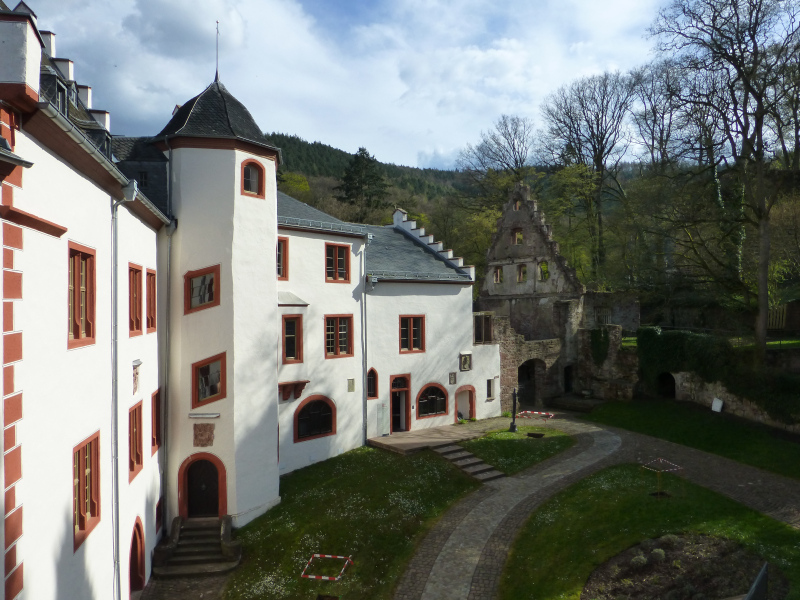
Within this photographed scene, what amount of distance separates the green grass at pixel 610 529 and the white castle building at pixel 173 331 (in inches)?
330

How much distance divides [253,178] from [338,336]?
23.7 feet

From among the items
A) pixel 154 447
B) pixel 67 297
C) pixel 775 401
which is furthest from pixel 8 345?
pixel 775 401

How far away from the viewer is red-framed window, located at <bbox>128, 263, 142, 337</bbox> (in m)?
13.1

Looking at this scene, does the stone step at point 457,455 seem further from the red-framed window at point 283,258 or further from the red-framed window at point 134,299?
the red-framed window at point 134,299

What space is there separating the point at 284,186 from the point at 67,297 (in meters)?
49.2

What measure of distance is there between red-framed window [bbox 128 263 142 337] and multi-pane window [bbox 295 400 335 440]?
8.00 m

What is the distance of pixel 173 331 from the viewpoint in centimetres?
1667

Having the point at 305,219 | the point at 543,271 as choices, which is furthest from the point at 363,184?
the point at 305,219

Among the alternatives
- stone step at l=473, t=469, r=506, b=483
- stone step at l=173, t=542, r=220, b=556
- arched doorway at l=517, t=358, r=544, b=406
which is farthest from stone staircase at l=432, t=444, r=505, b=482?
arched doorway at l=517, t=358, r=544, b=406

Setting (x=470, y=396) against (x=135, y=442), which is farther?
(x=470, y=396)

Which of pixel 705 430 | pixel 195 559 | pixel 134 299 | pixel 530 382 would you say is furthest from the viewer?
pixel 530 382

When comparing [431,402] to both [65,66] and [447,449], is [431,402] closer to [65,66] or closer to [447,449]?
[447,449]

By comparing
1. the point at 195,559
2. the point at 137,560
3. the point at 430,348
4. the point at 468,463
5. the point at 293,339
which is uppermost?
the point at 293,339

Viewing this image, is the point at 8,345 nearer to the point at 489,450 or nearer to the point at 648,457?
the point at 489,450
